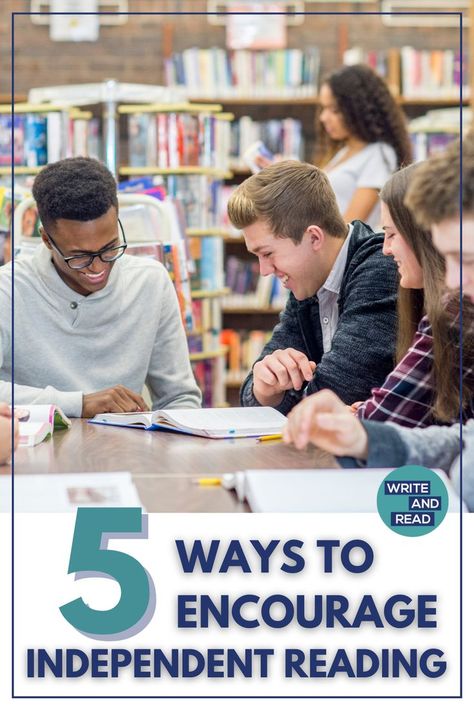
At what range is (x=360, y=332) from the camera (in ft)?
5.44

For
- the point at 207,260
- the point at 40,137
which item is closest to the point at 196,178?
the point at 207,260

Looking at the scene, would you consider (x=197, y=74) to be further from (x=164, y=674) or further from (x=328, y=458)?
(x=164, y=674)

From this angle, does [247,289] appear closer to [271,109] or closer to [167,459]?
[271,109]

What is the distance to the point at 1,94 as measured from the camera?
5496mm

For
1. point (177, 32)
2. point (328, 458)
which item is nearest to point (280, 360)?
point (328, 458)

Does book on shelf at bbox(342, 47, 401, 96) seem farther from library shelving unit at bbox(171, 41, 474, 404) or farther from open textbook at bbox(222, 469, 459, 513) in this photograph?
open textbook at bbox(222, 469, 459, 513)

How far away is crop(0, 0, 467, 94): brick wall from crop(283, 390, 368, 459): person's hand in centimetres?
471

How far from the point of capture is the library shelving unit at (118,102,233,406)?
→ 4105mm

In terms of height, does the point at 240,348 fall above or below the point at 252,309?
below

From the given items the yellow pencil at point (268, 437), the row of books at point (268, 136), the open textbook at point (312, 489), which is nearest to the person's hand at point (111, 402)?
the yellow pencil at point (268, 437)

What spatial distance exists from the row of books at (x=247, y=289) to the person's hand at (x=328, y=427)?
13.7 ft

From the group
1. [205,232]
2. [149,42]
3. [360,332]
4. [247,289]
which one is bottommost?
[360,332]

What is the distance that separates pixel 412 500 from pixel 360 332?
0.77m

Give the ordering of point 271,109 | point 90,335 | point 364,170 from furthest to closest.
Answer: point 271,109 < point 364,170 < point 90,335
